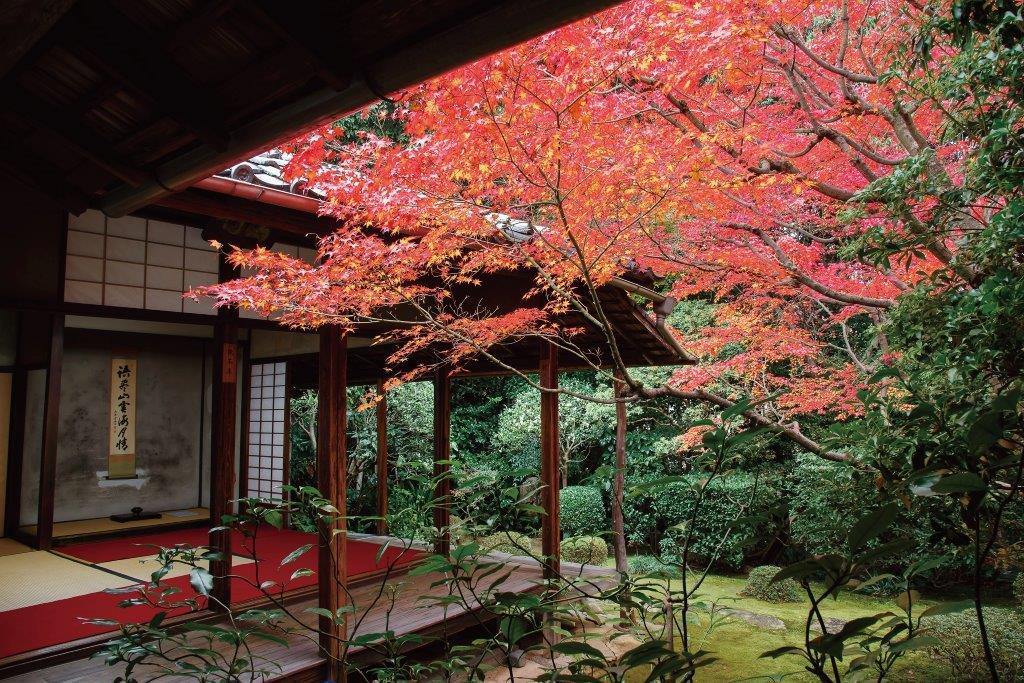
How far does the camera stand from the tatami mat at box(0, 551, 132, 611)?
4.99 m

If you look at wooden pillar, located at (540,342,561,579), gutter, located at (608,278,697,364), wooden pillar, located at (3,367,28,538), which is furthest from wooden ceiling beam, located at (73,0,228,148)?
wooden pillar, located at (3,367,28,538)

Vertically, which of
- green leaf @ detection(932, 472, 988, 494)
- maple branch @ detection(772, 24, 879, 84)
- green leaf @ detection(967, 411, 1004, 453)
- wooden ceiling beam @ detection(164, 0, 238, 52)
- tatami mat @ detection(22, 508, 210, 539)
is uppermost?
maple branch @ detection(772, 24, 879, 84)

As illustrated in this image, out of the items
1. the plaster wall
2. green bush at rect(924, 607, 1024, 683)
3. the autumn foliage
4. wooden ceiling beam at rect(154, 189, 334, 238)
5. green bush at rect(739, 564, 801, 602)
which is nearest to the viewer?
the autumn foliage

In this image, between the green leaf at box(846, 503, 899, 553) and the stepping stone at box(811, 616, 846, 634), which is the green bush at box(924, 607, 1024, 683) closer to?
the stepping stone at box(811, 616, 846, 634)

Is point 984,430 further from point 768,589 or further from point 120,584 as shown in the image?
point 768,589

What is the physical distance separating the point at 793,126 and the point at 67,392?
31.4ft

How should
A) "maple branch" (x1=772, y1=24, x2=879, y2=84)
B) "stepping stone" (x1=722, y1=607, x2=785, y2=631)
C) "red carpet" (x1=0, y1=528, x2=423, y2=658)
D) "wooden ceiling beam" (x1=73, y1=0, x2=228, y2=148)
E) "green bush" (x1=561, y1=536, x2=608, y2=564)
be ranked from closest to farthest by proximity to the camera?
1. "wooden ceiling beam" (x1=73, y1=0, x2=228, y2=148)
2. "red carpet" (x1=0, y1=528, x2=423, y2=658)
3. "maple branch" (x1=772, y1=24, x2=879, y2=84)
4. "stepping stone" (x1=722, y1=607, x2=785, y2=631)
5. "green bush" (x1=561, y1=536, x2=608, y2=564)

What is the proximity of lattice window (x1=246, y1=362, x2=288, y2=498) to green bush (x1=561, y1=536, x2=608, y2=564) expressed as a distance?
177 inches

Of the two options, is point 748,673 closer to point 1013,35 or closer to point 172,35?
point 1013,35

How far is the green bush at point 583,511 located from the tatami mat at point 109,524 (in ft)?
20.5

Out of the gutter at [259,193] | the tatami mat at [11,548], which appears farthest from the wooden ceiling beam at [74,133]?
the tatami mat at [11,548]

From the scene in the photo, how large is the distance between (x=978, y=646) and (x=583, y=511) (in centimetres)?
682

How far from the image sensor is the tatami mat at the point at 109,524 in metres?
7.27

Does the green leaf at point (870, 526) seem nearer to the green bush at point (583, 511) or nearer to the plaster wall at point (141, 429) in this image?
the plaster wall at point (141, 429)
